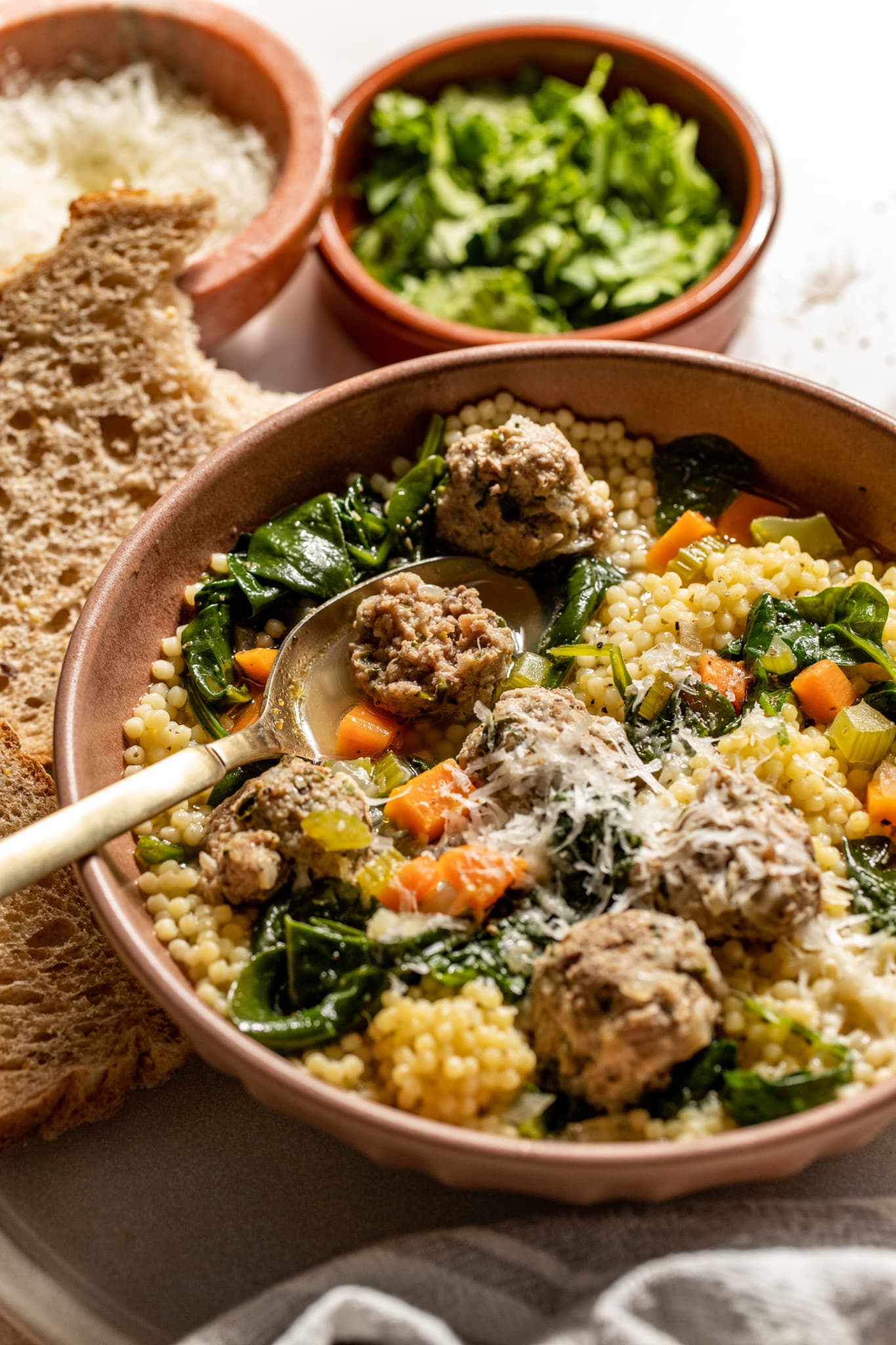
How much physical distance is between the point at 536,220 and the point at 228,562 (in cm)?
251

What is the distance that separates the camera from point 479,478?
393cm

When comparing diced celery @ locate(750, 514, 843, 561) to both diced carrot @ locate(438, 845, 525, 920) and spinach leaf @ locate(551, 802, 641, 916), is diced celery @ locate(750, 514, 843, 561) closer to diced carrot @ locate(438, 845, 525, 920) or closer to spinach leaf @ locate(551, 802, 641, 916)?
spinach leaf @ locate(551, 802, 641, 916)

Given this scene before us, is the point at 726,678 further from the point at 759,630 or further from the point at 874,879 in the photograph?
the point at 874,879

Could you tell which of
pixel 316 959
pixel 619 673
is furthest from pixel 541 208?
pixel 316 959

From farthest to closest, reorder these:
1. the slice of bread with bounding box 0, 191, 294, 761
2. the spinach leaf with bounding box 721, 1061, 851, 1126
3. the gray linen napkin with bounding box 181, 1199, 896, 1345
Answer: the slice of bread with bounding box 0, 191, 294, 761
the spinach leaf with bounding box 721, 1061, 851, 1126
the gray linen napkin with bounding box 181, 1199, 896, 1345

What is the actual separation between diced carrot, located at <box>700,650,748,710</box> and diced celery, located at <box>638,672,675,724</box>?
11 cm

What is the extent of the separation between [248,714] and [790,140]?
4213mm

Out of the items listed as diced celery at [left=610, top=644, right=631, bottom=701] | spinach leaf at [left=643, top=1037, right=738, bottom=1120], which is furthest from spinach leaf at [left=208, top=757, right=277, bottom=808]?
spinach leaf at [left=643, top=1037, right=738, bottom=1120]

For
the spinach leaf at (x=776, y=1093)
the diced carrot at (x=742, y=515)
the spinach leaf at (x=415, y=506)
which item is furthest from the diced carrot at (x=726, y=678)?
the spinach leaf at (x=776, y=1093)

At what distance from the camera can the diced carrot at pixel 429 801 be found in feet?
11.4

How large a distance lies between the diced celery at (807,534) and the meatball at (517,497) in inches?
21.1

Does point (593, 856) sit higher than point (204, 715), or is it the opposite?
point (593, 856)

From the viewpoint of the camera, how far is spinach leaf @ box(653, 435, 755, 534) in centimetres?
419

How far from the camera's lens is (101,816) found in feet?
10.3
